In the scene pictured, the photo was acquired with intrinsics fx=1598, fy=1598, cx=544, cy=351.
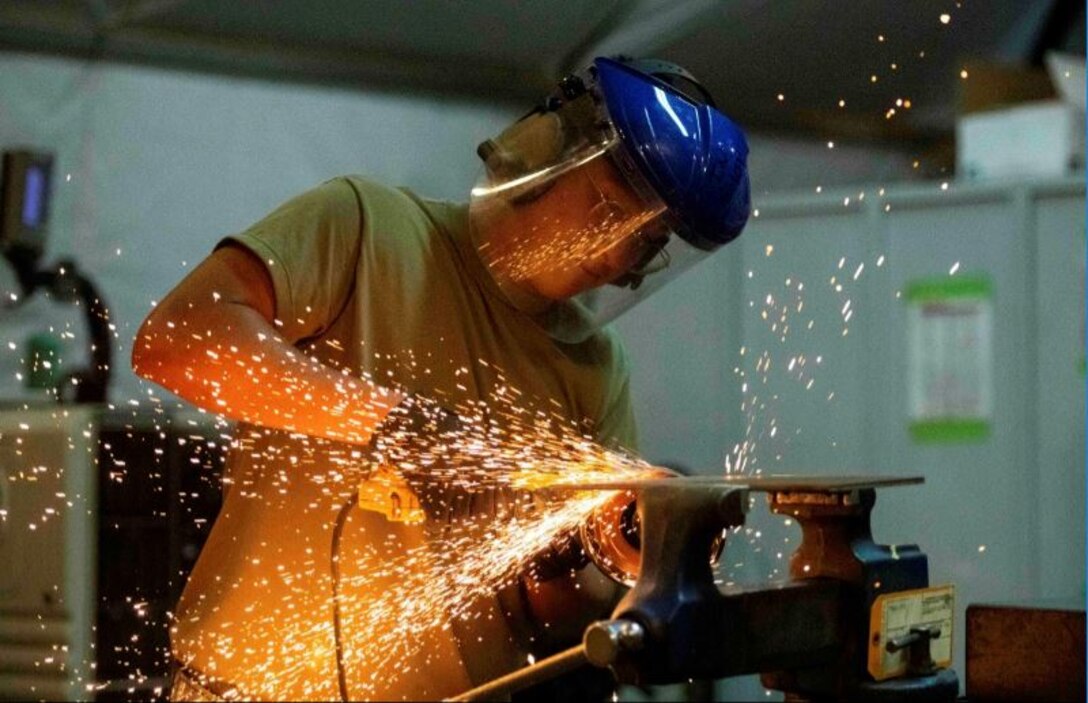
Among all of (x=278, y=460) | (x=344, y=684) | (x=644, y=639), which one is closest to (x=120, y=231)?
(x=278, y=460)

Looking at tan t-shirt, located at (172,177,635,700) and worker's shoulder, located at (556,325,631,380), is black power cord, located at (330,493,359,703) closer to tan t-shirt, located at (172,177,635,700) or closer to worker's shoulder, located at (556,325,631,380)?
tan t-shirt, located at (172,177,635,700)

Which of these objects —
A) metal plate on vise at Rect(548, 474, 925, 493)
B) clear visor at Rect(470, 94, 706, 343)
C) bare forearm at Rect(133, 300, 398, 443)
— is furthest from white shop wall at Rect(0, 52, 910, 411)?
metal plate on vise at Rect(548, 474, 925, 493)

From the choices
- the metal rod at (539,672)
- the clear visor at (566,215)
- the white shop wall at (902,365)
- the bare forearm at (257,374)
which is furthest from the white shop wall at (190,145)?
the white shop wall at (902,365)

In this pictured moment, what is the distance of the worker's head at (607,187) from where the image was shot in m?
1.36

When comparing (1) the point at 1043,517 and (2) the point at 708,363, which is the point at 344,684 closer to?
(2) the point at 708,363

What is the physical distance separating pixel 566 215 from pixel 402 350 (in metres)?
0.19

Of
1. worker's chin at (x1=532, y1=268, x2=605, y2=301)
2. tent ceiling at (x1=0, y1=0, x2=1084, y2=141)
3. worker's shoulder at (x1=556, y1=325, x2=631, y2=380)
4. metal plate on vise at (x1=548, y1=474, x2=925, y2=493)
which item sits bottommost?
metal plate on vise at (x1=548, y1=474, x2=925, y2=493)

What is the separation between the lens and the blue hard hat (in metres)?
1.35

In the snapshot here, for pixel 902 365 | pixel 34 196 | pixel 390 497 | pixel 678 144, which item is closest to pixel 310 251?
pixel 390 497

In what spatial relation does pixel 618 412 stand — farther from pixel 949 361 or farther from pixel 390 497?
pixel 949 361

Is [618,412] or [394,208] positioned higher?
[394,208]

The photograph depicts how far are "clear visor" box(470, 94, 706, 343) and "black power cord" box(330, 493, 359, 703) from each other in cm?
25

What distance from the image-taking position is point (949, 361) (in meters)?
2.57

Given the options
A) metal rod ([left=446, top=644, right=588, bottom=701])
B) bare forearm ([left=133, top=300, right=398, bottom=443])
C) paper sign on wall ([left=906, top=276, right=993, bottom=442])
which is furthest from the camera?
paper sign on wall ([left=906, top=276, right=993, bottom=442])
